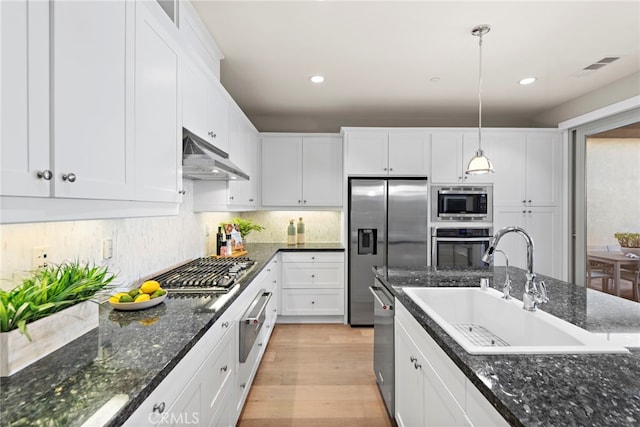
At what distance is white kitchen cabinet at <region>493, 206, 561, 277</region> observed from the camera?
400cm

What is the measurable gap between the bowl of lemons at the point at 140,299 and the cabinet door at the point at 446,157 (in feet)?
10.7

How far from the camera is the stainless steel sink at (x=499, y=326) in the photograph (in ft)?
3.51

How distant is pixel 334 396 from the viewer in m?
2.45

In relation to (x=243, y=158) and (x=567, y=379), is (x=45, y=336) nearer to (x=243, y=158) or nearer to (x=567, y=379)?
(x=567, y=379)

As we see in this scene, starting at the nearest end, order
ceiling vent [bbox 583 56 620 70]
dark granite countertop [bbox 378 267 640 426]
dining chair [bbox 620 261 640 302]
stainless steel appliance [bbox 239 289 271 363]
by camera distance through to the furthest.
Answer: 1. dark granite countertop [bbox 378 267 640 426]
2. stainless steel appliance [bbox 239 289 271 363]
3. ceiling vent [bbox 583 56 620 70]
4. dining chair [bbox 620 261 640 302]

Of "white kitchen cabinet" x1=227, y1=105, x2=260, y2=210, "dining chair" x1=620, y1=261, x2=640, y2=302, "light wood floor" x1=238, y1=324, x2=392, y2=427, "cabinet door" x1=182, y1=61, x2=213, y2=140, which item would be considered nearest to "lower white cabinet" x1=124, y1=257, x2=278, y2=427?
"light wood floor" x1=238, y1=324, x2=392, y2=427

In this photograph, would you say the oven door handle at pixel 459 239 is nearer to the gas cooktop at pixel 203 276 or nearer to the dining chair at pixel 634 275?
the dining chair at pixel 634 275

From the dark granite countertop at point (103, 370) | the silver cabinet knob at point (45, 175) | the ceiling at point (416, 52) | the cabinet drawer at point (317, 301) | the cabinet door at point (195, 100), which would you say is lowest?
the cabinet drawer at point (317, 301)

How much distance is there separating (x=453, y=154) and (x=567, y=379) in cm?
343

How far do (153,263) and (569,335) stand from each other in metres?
2.26

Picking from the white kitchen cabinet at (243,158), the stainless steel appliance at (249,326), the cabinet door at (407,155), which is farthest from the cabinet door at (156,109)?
the cabinet door at (407,155)

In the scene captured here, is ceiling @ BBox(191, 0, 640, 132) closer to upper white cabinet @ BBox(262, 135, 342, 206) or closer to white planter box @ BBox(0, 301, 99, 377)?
upper white cabinet @ BBox(262, 135, 342, 206)

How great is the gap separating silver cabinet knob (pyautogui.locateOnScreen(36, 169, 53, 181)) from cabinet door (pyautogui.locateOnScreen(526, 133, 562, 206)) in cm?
444

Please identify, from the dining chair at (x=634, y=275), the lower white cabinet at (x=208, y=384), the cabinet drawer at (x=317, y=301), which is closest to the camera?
the lower white cabinet at (x=208, y=384)
